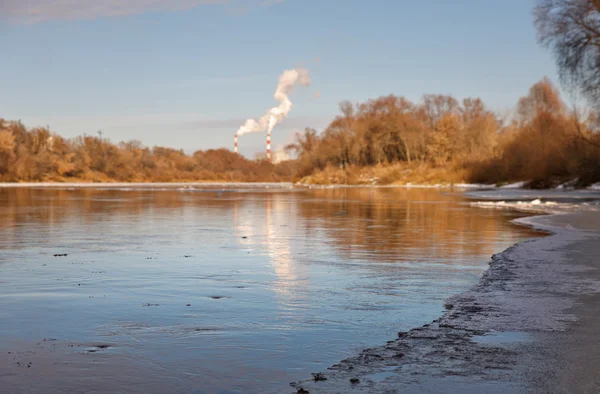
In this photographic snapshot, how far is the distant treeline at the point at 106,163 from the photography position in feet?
304

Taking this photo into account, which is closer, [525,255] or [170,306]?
[170,306]

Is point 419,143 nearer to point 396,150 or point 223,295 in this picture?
point 396,150

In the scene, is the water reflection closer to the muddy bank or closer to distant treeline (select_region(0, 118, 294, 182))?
the muddy bank

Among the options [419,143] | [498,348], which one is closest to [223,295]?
[498,348]

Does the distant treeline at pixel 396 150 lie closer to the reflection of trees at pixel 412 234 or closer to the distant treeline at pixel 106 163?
the distant treeline at pixel 106 163

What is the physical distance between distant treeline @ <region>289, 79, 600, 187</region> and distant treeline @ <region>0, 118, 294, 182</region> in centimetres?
3327

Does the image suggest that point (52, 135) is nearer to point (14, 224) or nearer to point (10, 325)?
point (14, 224)

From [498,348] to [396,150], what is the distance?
9078 cm

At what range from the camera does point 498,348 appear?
501 centimetres

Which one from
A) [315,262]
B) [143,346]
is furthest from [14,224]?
[143,346]

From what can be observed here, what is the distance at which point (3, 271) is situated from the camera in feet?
29.4

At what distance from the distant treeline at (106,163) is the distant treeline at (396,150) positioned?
187 millimetres

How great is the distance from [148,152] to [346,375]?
142126mm

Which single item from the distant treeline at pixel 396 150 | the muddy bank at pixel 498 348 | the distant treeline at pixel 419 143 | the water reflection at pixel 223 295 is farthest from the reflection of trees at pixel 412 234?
the distant treeline at pixel 419 143
